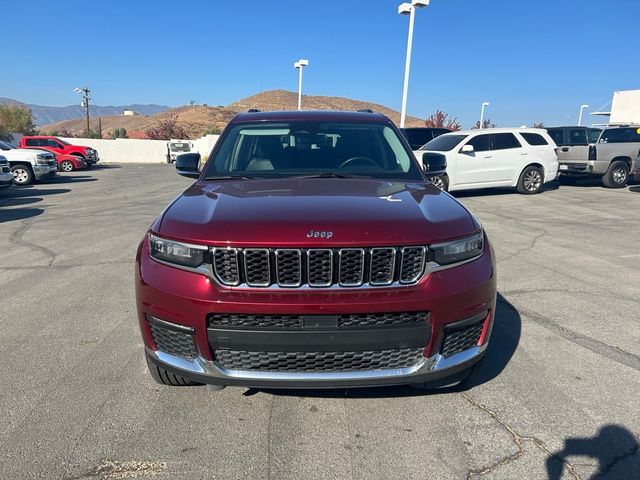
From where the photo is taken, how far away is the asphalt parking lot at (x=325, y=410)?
7.64ft

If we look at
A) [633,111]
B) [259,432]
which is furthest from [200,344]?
[633,111]

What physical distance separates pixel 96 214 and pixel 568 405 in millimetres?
10091

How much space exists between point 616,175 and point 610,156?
0.79 metres

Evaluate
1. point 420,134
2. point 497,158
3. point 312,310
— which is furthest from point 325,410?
point 420,134

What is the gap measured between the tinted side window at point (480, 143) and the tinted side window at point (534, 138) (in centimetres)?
132

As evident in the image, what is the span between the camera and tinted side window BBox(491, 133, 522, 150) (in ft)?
41.6

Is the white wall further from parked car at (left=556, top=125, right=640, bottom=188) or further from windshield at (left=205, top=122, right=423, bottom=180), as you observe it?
windshield at (left=205, top=122, right=423, bottom=180)

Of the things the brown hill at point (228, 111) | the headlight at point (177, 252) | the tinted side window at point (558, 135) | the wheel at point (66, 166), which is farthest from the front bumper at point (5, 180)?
the brown hill at point (228, 111)

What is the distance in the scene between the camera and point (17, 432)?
257 centimetres

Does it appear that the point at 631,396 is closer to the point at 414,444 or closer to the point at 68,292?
the point at 414,444

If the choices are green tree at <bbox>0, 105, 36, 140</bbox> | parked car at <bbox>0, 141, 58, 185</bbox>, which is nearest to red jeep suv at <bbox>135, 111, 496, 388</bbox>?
parked car at <bbox>0, 141, 58, 185</bbox>

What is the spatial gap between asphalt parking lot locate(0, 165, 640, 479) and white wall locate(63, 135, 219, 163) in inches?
1471

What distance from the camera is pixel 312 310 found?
7.37 feet

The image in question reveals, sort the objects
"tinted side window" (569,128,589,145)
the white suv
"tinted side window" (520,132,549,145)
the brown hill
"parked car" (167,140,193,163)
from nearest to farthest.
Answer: the white suv, "tinted side window" (520,132,549,145), "tinted side window" (569,128,589,145), "parked car" (167,140,193,163), the brown hill
